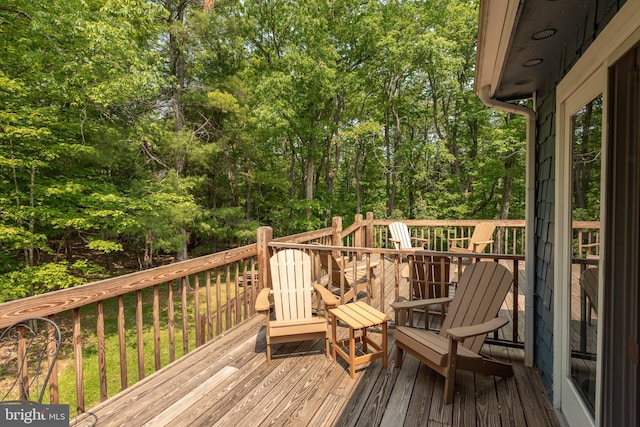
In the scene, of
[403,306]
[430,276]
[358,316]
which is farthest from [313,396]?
[430,276]

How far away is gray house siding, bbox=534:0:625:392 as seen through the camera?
2.10 meters

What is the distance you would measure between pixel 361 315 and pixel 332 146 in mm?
11106

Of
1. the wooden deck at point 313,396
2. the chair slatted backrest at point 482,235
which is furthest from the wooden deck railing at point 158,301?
the chair slatted backrest at point 482,235

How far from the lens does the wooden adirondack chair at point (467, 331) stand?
2199 millimetres

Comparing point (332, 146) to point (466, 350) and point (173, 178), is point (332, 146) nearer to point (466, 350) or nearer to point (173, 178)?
point (173, 178)

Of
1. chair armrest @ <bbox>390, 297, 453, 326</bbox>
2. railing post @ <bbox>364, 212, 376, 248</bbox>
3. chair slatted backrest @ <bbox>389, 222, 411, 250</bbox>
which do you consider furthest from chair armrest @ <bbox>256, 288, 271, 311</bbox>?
railing post @ <bbox>364, 212, 376, 248</bbox>

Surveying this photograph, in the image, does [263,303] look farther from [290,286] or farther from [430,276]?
[430,276]

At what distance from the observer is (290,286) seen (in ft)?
10.6

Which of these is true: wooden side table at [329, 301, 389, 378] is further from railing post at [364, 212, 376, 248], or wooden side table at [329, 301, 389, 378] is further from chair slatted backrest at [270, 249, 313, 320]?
railing post at [364, 212, 376, 248]

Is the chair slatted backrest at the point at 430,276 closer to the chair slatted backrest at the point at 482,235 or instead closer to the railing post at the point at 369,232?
the chair slatted backrest at the point at 482,235

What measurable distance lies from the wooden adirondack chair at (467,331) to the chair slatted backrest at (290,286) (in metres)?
0.98

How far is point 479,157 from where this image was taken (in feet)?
40.2

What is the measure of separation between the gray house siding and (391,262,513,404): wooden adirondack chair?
0.27 m

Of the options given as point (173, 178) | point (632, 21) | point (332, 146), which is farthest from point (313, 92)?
point (632, 21)
